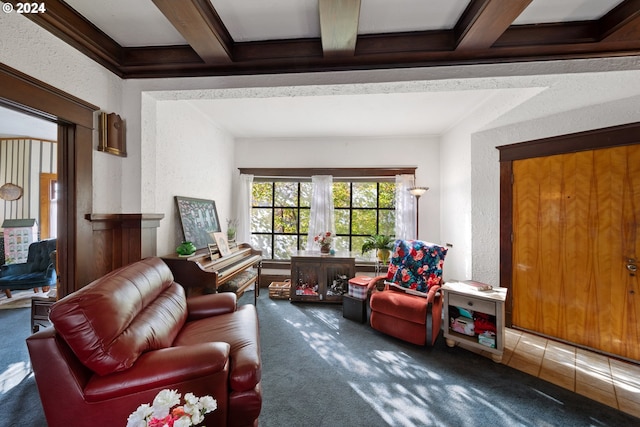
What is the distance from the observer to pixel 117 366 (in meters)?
1.18

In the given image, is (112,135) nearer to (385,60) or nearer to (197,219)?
(197,219)

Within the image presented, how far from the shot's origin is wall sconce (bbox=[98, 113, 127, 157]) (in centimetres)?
198

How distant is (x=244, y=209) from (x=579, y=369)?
4367 mm

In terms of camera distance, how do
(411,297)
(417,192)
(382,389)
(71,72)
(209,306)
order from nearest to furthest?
(71,72), (382,389), (209,306), (411,297), (417,192)

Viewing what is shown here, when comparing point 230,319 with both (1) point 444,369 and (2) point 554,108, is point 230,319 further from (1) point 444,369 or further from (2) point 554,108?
(2) point 554,108

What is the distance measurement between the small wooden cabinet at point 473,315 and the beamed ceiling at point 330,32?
1966 millimetres

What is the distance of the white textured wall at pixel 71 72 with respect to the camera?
4.71ft

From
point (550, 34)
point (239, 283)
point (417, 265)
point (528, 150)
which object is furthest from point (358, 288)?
point (550, 34)

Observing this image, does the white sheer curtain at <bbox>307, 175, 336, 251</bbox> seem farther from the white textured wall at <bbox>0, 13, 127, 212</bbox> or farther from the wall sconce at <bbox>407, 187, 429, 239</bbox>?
the white textured wall at <bbox>0, 13, 127, 212</bbox>

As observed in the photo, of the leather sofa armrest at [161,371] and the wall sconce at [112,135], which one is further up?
the wall sconce at [112,135]

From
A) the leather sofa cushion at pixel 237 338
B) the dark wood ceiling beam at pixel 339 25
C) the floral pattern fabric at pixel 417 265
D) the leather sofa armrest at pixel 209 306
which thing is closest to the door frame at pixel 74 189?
the leather sofa armrest at pixel 209 306

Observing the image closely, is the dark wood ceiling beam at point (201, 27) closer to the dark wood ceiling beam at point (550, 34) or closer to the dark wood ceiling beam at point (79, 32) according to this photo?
the dark wood ceiling beam at point (79, 32)

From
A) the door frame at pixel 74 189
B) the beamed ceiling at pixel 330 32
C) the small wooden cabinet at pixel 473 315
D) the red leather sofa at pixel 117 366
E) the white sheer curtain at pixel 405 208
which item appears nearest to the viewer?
the red leather sofa at pixel 117 366

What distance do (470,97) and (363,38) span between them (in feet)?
5.28
